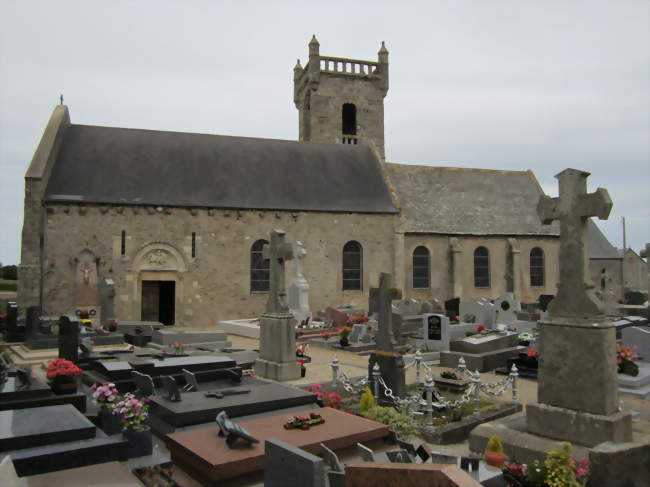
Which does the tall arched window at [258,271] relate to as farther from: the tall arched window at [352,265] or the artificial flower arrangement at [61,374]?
the artificial flower arrangement at [61,374]

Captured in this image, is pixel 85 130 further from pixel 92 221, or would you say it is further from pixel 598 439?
pixel 598 439

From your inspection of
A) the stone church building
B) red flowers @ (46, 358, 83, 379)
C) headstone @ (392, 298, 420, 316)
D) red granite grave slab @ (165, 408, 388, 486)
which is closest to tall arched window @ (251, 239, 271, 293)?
the stone church building

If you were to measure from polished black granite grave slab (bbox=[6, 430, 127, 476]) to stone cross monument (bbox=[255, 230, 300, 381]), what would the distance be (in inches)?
219

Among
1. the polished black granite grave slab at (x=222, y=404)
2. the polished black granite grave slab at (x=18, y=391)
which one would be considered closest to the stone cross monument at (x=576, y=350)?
the polished black granite grave slab at (x=222, y=404)

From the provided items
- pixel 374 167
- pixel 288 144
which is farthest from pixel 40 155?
pixel 374 167

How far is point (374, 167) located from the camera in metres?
28.6

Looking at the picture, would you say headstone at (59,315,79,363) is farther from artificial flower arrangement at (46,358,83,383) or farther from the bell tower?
the bell tower

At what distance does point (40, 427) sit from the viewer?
19.9 ft

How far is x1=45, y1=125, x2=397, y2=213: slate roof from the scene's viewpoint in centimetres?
2258

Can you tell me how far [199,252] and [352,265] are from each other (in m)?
7.42

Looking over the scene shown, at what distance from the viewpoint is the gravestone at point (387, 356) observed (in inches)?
362

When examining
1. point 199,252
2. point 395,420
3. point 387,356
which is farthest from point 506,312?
point 395,420

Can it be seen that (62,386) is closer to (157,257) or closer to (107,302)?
(107,302)

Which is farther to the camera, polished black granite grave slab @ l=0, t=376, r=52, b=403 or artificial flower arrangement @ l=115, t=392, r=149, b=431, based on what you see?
polished black granite grave slab @ l=0, t=376, r=52, b=403
